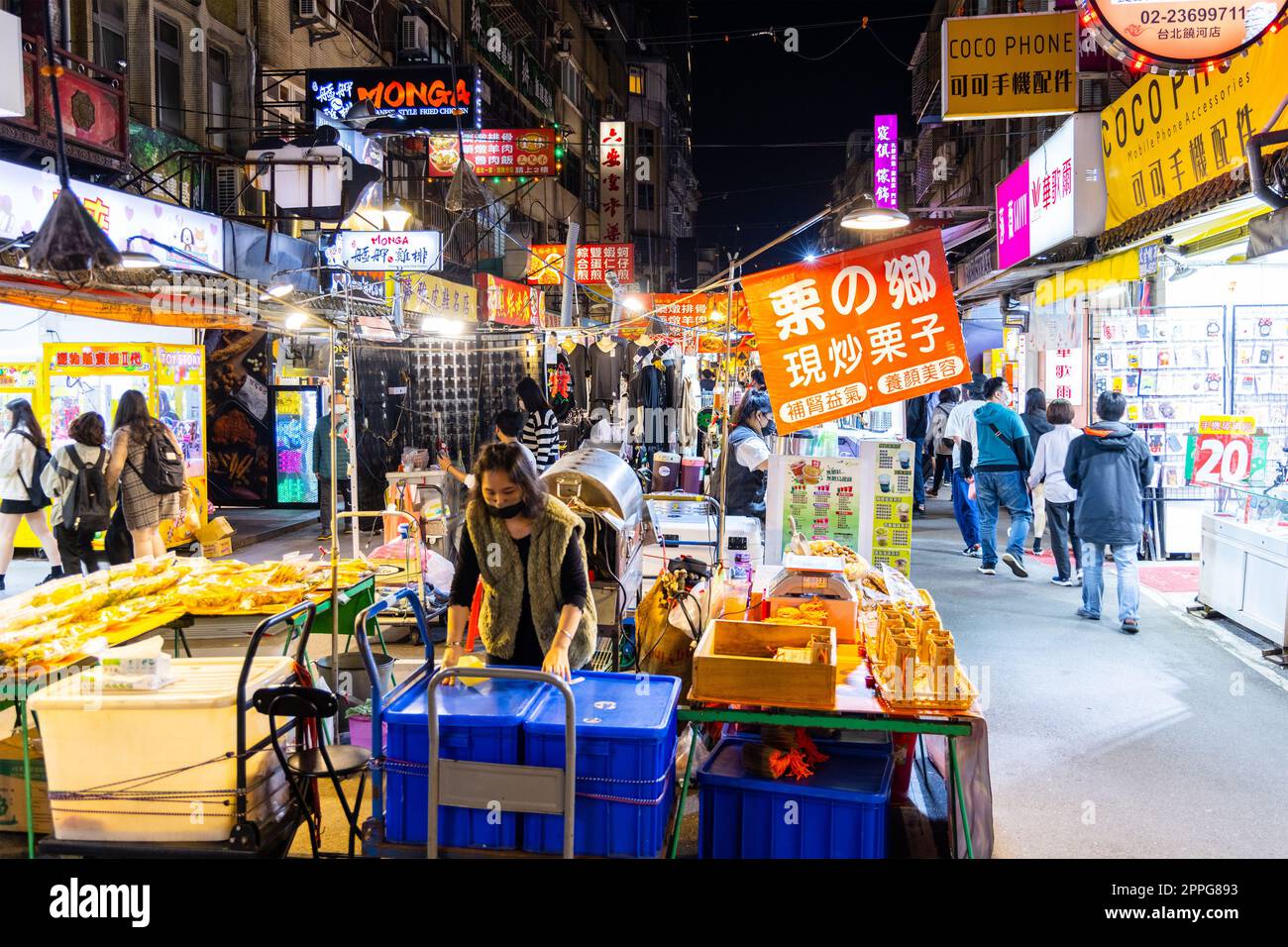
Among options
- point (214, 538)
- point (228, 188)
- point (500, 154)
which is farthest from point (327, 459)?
point (500, 154)

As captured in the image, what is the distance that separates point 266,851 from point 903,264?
504 centimetres

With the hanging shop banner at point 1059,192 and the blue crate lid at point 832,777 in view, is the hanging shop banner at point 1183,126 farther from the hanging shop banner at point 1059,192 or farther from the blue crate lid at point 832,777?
the blue crate lid at point 832,777

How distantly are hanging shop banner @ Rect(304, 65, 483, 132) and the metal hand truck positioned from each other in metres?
12.8

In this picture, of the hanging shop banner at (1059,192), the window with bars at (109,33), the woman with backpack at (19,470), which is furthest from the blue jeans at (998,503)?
the window with bars at (109,33)

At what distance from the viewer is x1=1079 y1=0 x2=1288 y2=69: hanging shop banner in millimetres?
6066

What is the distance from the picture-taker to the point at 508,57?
91.5 ft

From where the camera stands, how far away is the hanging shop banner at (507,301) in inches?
864

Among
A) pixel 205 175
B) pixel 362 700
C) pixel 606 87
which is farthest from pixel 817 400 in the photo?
pixel 606 87

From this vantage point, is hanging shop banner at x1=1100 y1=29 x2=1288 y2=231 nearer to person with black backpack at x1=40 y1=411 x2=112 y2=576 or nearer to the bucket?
the bucket

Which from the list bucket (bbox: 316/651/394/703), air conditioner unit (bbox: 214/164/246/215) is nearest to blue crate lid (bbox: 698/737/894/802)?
bucket (bbox: 316/651/394/703)

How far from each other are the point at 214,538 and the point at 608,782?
10068 mm

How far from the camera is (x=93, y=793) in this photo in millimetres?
4215

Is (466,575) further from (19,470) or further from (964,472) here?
(964,472)
